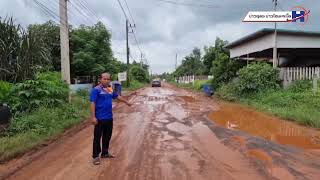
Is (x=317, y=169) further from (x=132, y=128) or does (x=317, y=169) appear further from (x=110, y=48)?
(x=110, y=48)

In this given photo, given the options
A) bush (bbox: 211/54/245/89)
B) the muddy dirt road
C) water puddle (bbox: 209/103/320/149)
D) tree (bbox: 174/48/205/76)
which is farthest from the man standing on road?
tree (bbox: 174/48/205/76)

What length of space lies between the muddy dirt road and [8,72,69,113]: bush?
2.42m

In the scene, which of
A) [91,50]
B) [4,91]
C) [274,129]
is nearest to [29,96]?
[4,91]

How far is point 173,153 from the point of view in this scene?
8102 millimetres

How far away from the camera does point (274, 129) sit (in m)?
12.0

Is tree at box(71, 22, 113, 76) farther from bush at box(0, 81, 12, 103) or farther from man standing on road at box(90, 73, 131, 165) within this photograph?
man standing on road at box(90, 73, 131, 165)

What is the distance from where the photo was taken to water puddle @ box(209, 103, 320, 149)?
388 inches

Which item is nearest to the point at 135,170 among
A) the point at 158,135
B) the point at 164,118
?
the point at 158,135

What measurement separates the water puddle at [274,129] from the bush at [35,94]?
20.4 feet

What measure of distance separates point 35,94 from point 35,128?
262 cm

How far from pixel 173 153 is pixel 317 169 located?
2.89 metres

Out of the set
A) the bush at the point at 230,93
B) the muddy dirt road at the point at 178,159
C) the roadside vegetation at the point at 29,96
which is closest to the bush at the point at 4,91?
the roadside vegetation at the point at 29,96

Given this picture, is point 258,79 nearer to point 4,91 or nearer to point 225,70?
point 225,70

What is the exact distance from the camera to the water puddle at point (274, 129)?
9844 mm
